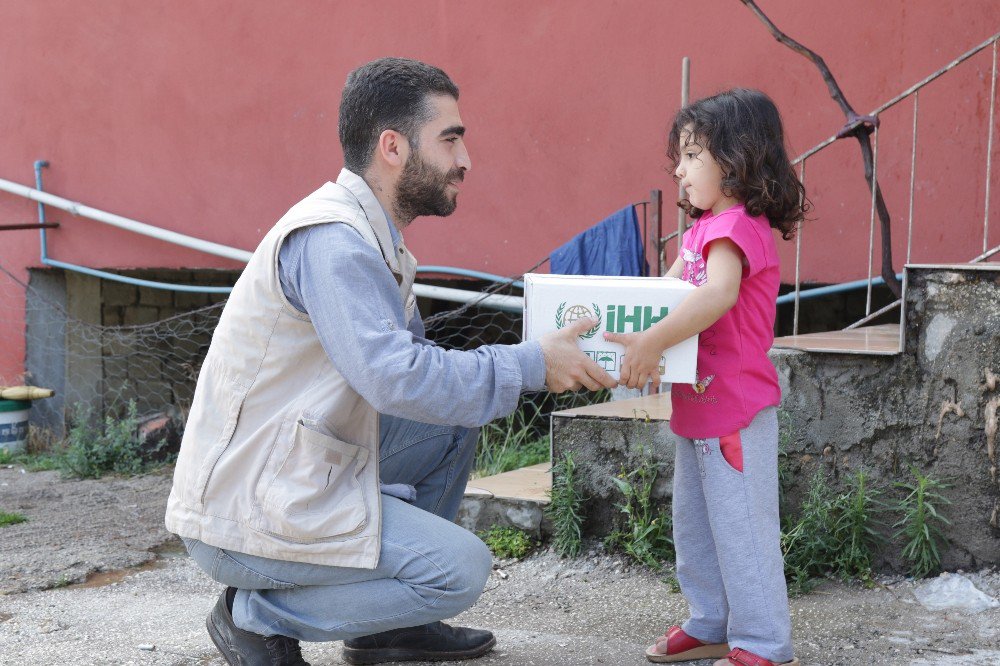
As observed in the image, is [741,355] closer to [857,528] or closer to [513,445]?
[857,528]

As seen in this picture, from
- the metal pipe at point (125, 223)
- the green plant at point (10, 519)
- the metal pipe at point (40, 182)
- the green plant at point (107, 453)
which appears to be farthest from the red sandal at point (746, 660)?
the metal pipe at point (40, 182)

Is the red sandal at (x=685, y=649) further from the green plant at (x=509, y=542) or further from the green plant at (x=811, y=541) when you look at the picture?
the green plant at (x=509, y=542)

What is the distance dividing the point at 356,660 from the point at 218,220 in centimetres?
392

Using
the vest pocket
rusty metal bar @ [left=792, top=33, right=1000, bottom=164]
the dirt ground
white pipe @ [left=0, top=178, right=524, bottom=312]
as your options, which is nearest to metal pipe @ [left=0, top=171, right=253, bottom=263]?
white pipe @ [left=0, top=178, right=524, bottom=312]

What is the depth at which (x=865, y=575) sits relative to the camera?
3115mm

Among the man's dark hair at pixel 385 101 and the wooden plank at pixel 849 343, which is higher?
the man's dark hair at pixel 385 101

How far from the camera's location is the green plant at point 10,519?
15.2 ft

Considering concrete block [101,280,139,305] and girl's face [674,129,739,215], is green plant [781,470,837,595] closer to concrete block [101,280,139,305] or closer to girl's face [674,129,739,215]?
girl's face [674,129,739,215]

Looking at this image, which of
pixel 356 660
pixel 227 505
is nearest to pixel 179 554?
pixel 356 660

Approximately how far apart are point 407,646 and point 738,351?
1.12 m

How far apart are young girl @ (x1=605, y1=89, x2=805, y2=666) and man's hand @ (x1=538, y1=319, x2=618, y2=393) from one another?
1.11ft

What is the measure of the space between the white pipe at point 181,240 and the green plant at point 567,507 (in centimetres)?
178

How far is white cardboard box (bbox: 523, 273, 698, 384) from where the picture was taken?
2209 mm

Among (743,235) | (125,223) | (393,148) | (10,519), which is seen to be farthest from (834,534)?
(125,223)
